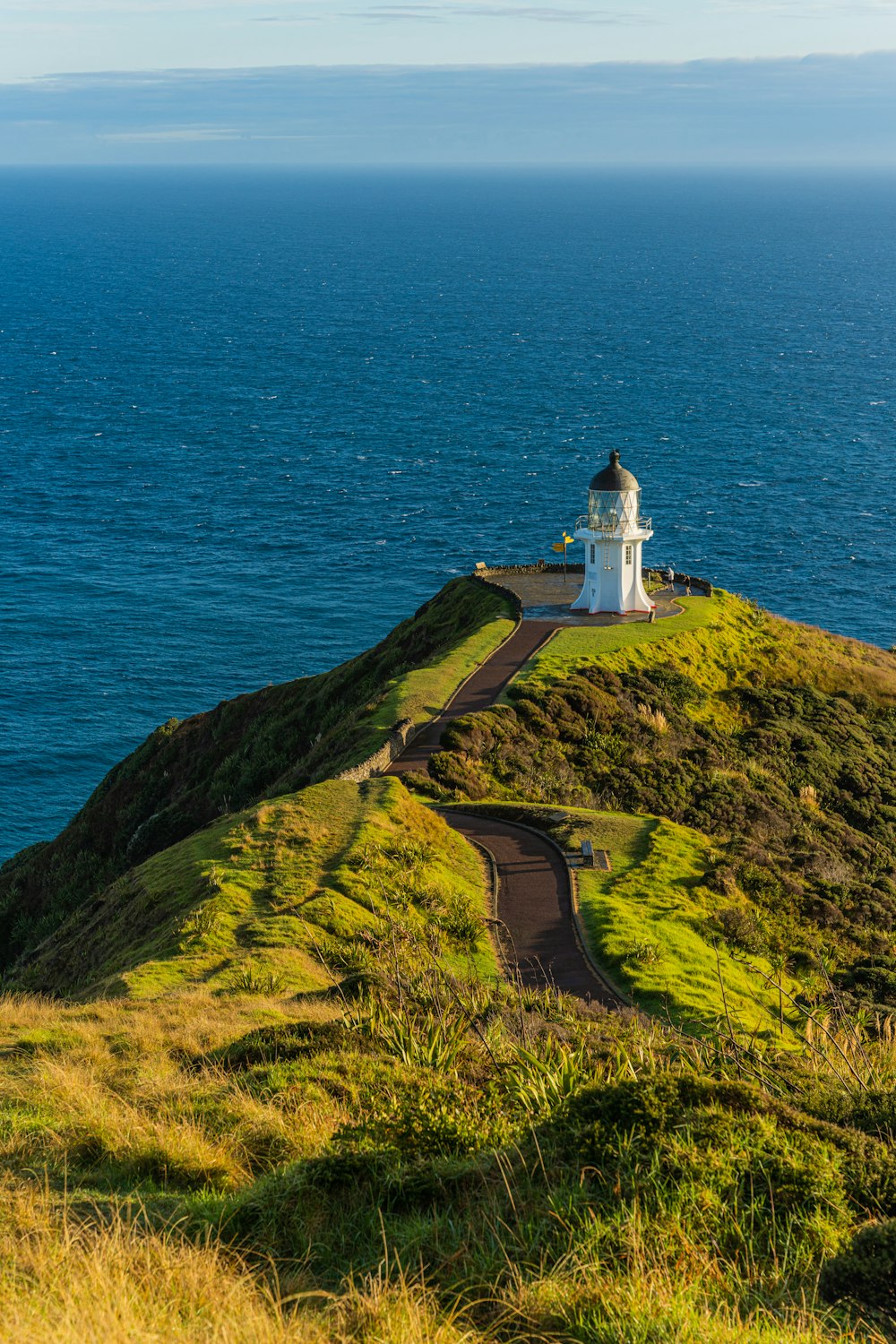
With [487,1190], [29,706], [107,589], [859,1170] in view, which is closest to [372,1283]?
[487,1190]

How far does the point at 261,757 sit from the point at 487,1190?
1433 inches

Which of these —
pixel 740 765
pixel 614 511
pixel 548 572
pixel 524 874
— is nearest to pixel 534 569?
pixel 548 572

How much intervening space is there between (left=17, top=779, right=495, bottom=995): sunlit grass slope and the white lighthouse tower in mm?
23740

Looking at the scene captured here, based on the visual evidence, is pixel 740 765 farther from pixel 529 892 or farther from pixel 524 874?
pixel 529 892

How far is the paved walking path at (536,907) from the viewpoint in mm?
24672

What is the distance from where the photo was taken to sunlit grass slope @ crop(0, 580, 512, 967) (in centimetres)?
4259

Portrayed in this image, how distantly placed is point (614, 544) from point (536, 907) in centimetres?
2895

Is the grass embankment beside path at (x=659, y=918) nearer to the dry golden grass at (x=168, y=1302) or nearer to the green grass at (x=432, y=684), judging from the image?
the green grass at (x=432, y=684)

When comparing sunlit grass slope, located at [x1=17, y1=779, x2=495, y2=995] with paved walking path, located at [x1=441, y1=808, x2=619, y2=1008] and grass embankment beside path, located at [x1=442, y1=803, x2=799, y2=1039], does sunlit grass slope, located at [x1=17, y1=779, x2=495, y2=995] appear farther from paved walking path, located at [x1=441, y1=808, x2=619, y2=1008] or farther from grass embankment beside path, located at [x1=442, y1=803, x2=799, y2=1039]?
grass embankment beside path, located at [x1=442, y1=803, x2=799, y2=1039]

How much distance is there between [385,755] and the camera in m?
38.5

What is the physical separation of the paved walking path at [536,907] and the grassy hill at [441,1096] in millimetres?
654

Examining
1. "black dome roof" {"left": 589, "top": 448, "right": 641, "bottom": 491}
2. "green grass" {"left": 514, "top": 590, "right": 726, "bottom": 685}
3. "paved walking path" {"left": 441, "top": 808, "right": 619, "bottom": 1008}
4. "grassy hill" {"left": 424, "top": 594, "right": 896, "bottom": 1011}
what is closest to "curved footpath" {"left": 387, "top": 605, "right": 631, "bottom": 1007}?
"paved walking path" {"left": 441, "top": 808, "right": 619, "bottom": 1008}

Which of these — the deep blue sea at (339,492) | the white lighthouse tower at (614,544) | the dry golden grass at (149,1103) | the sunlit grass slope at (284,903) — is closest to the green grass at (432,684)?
the white lighthouse tower at (614,544)

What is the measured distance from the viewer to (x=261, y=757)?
47.0 meters
